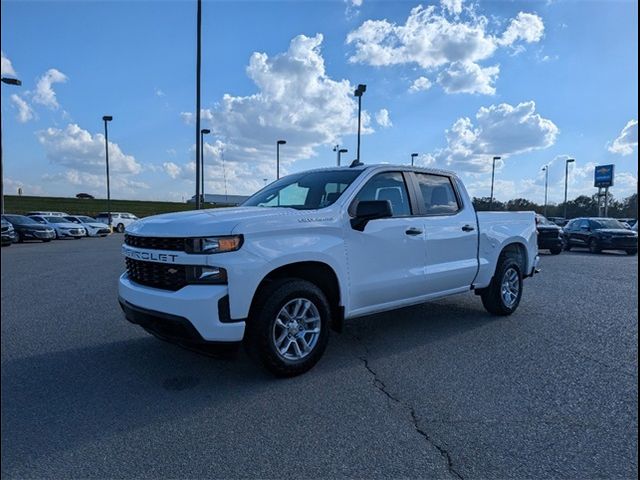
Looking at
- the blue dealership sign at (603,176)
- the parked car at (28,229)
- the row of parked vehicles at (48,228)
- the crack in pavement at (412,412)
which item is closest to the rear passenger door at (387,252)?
the crack in pavement at (412,412)

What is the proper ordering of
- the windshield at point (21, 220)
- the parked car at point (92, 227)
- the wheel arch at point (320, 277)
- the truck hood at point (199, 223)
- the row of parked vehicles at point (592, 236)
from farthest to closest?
the parked car at point (92, 227) < the windshield at point (21, 220) < the row of parked vehicles at point (592, 236) < the wheel arch at point (320, 277) < the truck hood at point (199, 223)

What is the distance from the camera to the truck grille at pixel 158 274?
12.1 feet

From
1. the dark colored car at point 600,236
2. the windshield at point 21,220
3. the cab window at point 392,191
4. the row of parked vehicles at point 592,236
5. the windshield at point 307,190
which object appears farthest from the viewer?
the windshield at point 21,220

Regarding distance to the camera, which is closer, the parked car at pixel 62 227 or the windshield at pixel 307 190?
the windshield at pixel 307 190

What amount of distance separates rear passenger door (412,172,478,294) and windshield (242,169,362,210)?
1.03 m

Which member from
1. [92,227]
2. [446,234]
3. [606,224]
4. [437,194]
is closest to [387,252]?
[446,234]

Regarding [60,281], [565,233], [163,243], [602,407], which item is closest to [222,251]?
[163,243]

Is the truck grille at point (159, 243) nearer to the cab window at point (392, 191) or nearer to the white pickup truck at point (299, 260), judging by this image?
the white pickup truck at point (299, 260)

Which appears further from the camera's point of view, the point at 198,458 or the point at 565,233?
the point at 565,233

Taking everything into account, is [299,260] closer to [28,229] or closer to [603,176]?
[28,229]

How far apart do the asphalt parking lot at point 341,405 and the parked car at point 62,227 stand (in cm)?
2367

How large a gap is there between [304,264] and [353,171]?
141cm

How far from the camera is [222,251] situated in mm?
3578

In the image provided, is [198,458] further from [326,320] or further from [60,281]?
[60,281]
